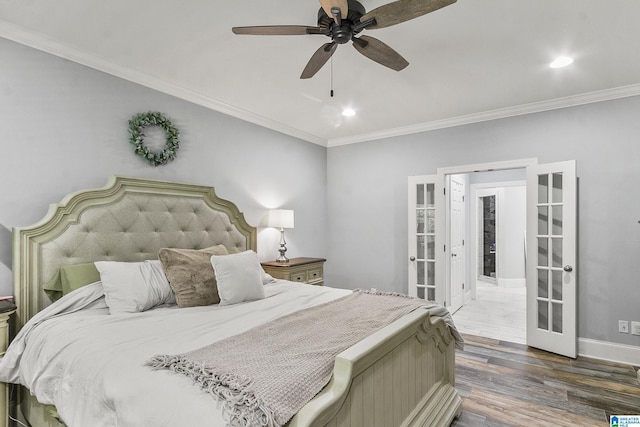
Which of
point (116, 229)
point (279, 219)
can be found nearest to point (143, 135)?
point (116, 229)

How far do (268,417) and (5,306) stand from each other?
1905 mm

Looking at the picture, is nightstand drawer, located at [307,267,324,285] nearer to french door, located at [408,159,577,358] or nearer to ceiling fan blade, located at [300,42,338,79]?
french door, located at [408,159,577,358]

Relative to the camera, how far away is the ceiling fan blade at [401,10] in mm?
1562

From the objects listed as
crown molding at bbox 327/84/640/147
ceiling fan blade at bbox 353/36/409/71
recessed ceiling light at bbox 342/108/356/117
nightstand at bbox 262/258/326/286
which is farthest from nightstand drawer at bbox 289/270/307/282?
ceiling fan blade at bbox 353/36/409/71

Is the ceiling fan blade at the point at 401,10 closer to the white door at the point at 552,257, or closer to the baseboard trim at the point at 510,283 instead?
the white door at the point at 552,257

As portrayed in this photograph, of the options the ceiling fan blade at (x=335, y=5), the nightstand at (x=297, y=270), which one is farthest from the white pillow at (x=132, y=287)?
the ceiling fan blade at (x=335, y=5)

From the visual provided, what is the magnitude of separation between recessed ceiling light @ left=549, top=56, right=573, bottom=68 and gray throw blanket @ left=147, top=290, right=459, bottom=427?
2.36 m

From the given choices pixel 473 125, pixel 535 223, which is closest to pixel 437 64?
pixel 473 125

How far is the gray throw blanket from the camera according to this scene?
42.9 inches

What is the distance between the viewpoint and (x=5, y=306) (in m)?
1.96

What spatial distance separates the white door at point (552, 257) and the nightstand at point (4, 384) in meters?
4.46

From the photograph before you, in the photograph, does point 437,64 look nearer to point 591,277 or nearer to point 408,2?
point 408,2

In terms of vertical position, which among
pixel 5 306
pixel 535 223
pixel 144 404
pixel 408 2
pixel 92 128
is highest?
pixel 408 2

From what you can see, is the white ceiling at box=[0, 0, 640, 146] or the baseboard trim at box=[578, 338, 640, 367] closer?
the white ceiling at box=[0, 0, 640, 146]
